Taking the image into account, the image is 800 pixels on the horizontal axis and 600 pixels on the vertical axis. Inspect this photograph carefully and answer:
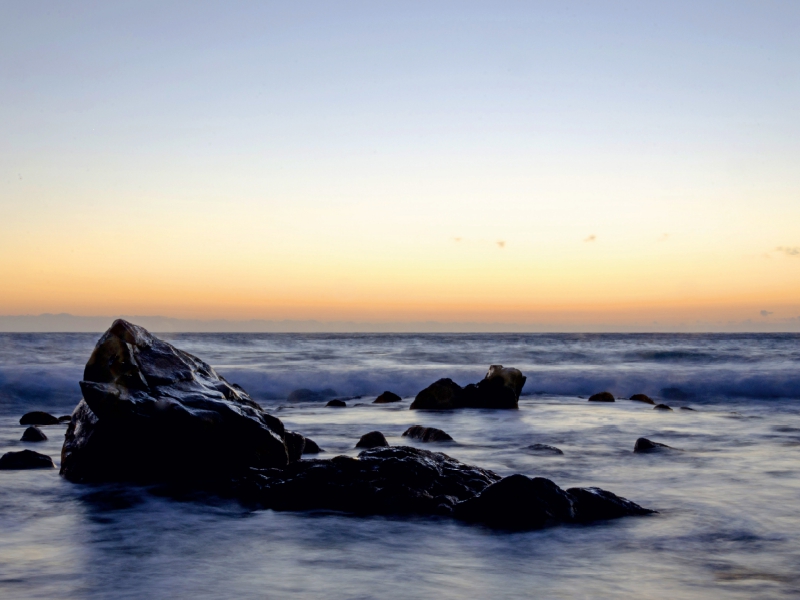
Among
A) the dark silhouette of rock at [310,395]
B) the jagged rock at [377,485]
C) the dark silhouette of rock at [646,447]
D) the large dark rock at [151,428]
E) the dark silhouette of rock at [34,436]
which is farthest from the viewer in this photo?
the dark silhouette of rock at [310,395]

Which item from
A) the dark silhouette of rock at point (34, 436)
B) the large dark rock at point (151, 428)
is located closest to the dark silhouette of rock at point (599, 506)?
the large dark rock at point (151, 428)

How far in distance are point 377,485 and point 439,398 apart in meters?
7.85

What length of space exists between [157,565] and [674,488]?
163 inches

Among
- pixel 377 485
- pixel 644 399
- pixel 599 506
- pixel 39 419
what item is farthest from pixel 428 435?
pixel 644 399

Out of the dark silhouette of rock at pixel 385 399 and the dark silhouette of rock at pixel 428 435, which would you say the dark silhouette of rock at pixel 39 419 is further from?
the dark silhouette of rock at pixel 385 399

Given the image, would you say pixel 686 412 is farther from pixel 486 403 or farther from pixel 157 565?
pixel 157 565

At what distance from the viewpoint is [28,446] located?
27.8 feet

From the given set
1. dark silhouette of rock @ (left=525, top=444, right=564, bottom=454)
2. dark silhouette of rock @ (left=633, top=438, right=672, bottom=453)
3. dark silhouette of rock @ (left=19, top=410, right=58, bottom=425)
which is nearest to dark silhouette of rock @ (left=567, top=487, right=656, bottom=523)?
dark silhouette of rock @ (left=525, top=444, right=564, bottom=454)

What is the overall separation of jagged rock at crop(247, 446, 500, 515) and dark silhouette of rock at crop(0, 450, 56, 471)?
8.04 feet

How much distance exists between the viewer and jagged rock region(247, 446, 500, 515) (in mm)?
4949

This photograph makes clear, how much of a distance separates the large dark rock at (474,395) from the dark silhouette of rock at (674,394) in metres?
8.45

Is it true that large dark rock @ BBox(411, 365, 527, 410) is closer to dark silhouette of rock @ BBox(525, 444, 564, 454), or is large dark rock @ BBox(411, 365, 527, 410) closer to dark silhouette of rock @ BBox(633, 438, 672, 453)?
dark silhouette of rock @ BBox(525, 444, 564, 454)

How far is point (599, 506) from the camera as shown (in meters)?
4.84

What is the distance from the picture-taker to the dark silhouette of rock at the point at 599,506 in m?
4.77
